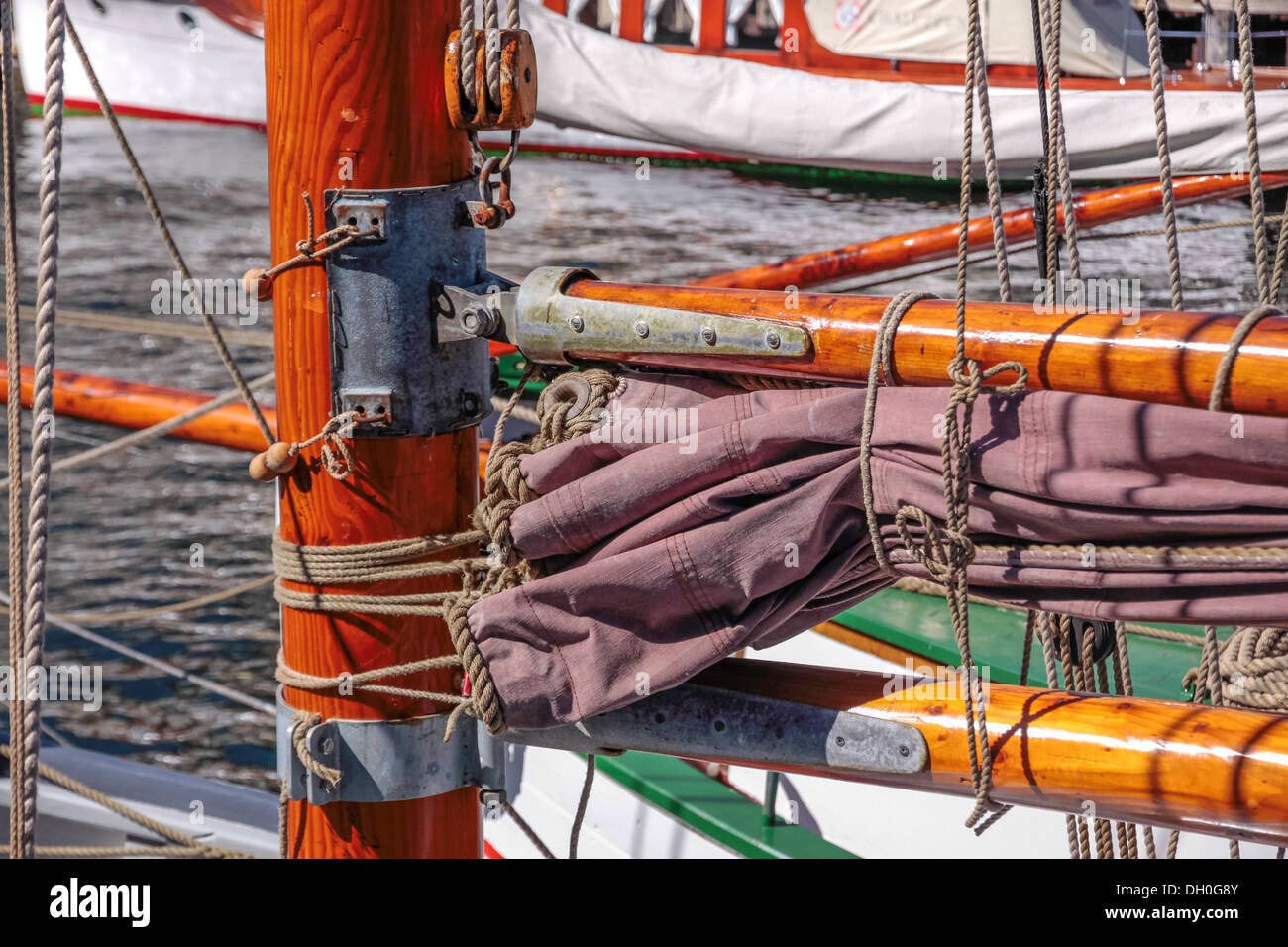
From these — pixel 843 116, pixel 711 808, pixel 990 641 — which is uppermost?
pixel 843 116

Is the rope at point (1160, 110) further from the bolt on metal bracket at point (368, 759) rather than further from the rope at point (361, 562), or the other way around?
the bolt on metal bracket at point (368, 759)

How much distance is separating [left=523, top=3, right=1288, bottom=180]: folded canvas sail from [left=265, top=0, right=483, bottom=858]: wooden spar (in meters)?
5.05

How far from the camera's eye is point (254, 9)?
17.4 meters

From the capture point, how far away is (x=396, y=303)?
6.02ft

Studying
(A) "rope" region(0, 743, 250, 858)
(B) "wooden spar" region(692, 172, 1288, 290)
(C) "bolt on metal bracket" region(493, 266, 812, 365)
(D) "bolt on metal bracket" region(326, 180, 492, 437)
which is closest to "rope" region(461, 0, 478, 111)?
(D) "bolt on metal bracket" region(326, 180, 492, 437)

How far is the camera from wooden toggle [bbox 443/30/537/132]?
183cm

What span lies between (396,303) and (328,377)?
142mm

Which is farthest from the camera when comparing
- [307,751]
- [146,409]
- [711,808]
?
[146,409]

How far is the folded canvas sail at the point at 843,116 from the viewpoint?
245 inches

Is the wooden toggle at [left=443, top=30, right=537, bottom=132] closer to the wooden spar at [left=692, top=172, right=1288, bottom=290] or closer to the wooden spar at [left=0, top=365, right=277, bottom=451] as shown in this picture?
the wooden spar at [left=0, top=365, right=277, bottom=451]

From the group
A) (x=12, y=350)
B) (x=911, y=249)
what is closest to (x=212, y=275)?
(x=911, y=249)

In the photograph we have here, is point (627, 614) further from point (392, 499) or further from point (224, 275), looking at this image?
point (224, 275)

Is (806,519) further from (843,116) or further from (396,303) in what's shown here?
(843,116)

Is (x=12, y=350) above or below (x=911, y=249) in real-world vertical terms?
below
